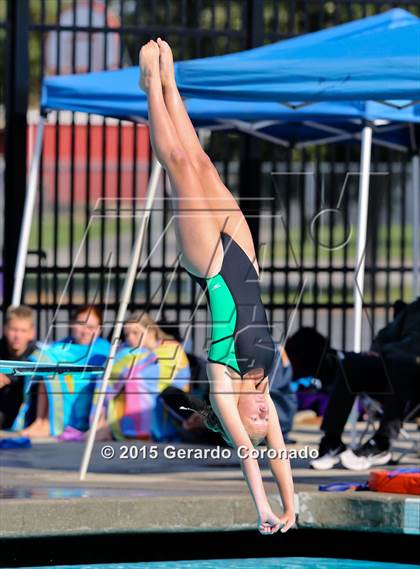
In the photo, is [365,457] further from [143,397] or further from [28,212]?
[28,212]

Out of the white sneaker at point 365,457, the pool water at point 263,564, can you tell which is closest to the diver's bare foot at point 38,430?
the white sneaker at point 365,457

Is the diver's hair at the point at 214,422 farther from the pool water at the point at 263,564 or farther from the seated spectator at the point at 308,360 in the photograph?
the seated spectator at the point at 308,360

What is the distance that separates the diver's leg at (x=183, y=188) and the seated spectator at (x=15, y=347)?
525 centimetres

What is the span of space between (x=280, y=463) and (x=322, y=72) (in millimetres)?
3160

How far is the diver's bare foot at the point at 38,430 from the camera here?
9.58 meters

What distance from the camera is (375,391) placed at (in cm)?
845

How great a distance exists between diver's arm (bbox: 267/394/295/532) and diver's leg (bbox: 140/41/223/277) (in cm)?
54

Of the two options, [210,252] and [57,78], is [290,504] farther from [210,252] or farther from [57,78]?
[57,78]

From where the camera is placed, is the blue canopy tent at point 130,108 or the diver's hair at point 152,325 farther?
the diver's hair at point 152,325

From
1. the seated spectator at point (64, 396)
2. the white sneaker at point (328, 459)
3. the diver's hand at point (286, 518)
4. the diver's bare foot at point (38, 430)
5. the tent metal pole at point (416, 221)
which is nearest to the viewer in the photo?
the diver's hand at point (286, 518)

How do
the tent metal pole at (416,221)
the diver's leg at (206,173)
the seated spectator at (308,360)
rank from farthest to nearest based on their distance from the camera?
1. the tent metal pole at (416,221)
2. the seated spectator at (308,360)
3. the diver's leg at (206,173)

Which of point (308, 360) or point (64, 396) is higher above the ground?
point (308, 360)

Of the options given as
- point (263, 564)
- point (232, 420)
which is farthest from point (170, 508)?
point (232, 420)

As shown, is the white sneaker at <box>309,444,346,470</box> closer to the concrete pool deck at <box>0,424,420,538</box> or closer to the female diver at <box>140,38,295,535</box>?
the concrete pool deck at <box>0,424,420,538</box>
